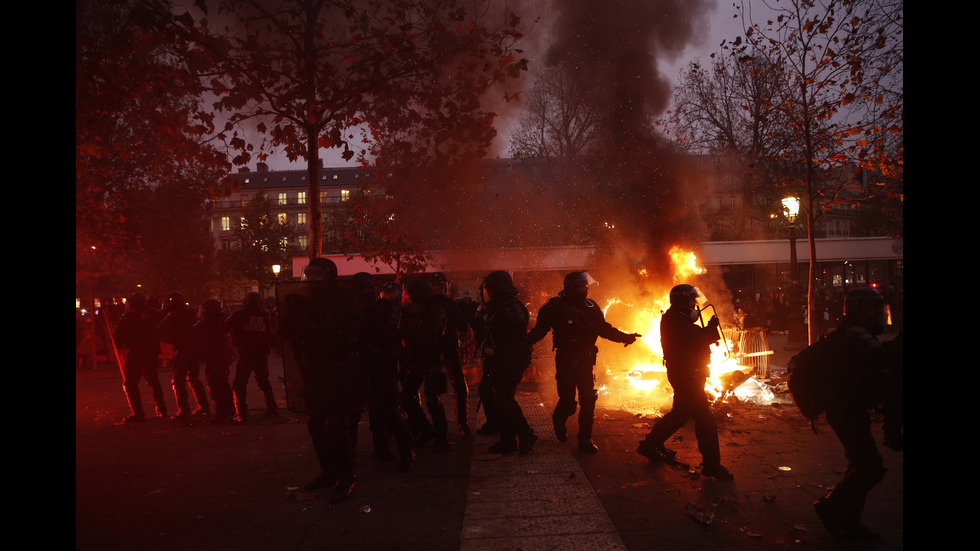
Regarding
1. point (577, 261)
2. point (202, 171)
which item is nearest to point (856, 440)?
point (577, 261)

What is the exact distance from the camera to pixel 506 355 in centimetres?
578

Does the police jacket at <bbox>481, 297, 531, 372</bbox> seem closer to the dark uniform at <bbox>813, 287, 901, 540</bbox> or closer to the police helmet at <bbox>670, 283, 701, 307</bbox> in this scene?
the police helmet at <bbox>670, 283, 701, 307</bbox>

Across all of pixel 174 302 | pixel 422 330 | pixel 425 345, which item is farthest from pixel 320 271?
pixel 174 302

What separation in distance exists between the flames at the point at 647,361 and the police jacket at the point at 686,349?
7.54 feet

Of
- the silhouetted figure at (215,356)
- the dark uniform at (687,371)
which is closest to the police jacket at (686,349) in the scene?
the dark uniform at (687,371)

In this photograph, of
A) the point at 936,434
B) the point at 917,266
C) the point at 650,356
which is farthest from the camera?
the point at 650,356

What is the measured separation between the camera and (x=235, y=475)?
208 inches

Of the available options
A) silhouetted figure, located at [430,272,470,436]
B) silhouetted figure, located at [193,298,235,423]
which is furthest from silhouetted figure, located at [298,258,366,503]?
silhouetted figure, located at [193,298,235,423]

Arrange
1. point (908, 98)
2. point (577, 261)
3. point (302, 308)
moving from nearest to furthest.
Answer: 1. point (908, 98)
2. point (302, 308)
3. point (577, 261)

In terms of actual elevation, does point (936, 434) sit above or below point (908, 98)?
below

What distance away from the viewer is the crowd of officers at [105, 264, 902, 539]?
351 centimetres

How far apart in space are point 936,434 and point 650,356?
6.42 metres

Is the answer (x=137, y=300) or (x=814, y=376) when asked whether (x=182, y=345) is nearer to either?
(x=137, y=300)
